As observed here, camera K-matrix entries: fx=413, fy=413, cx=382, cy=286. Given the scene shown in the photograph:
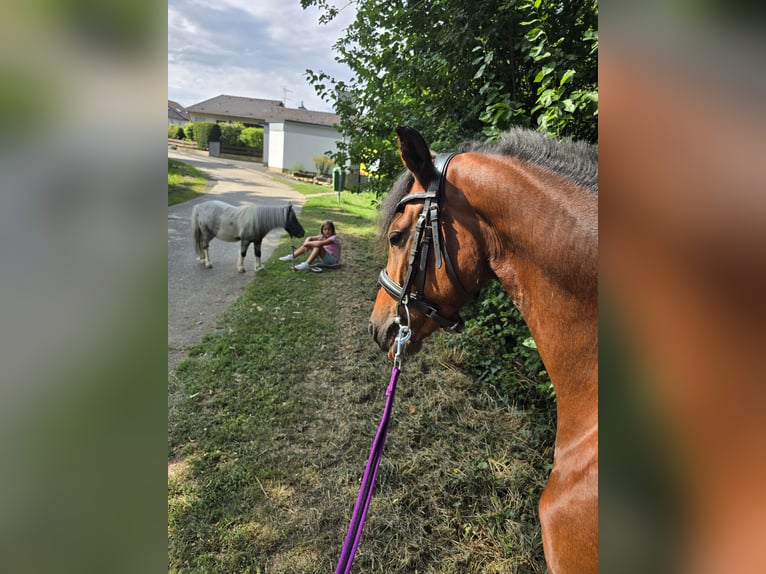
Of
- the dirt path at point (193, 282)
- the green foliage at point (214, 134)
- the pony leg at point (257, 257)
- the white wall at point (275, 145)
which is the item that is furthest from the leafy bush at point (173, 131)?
the green foliage at point (214, 134)

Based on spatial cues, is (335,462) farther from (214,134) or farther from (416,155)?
(214,134)

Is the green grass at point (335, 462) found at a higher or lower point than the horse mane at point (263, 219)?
lower

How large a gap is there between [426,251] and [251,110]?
4583cm

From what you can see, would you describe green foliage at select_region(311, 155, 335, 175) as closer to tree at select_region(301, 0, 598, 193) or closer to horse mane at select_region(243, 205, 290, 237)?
horse mane at select_region(243, 205, 290, 237)

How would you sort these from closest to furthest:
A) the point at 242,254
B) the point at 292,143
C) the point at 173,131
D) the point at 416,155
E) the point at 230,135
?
the point at 416,155 → the point at 173,131 → the point at 242,254 → the point at 292,143 → the point at 230,135

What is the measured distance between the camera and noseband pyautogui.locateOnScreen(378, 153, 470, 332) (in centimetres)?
175

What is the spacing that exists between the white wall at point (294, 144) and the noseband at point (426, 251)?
29198 mm

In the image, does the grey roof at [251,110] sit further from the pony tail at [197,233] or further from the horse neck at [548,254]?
the horse neck at [548,254]

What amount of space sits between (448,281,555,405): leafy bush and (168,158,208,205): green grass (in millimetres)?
11781

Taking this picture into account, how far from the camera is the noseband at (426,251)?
5.73 ft

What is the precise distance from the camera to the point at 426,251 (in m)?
1.80

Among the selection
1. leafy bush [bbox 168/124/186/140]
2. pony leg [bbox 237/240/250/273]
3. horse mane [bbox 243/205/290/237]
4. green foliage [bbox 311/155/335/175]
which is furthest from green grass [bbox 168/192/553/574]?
green foliage [bbox 311/155/335/175]

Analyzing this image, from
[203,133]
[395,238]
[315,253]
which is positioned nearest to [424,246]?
[395,238]
